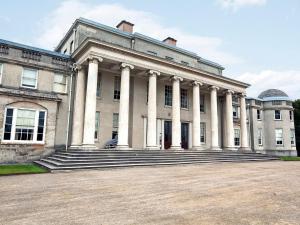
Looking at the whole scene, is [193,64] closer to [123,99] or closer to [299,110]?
[123,99]

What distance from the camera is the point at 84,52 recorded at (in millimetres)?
17297

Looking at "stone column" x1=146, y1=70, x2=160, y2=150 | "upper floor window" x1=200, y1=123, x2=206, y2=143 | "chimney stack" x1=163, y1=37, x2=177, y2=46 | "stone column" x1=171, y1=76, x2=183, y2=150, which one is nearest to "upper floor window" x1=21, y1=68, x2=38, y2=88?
"stone column" x1=146, y1=70, x2=160, y2=150

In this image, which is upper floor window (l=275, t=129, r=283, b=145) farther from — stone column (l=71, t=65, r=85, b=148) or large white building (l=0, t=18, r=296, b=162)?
stone column (l=71, t=65, r=85, b=148)

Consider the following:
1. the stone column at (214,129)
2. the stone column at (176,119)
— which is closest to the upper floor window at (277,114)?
the stone column at (214,129)

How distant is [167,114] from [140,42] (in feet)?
24.4

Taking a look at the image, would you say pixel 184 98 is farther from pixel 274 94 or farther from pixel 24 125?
pixel 274 94

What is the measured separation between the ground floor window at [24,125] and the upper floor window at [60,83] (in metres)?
2.20

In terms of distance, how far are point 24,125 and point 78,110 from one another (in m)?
3.71

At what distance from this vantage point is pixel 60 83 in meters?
18.1

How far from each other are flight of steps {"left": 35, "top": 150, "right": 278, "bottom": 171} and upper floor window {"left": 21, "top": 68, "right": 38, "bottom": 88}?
17.2ft

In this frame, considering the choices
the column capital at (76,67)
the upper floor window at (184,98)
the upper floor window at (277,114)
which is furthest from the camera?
→ the upper floor window at (277,114)

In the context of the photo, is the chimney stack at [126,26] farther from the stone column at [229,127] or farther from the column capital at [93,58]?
the stone column at [229,127]

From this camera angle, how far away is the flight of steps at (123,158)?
42.0 feet

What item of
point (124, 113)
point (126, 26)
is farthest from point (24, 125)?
point (126, 26)
